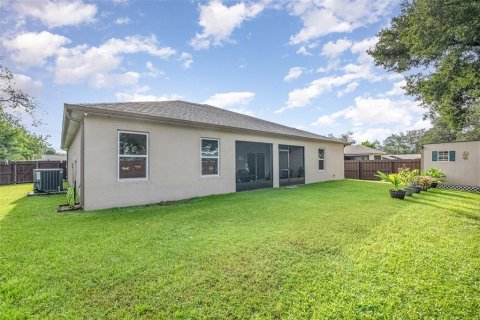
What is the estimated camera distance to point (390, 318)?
221cm

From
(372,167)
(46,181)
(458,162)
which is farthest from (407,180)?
(46,181)

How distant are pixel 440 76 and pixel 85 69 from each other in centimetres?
1527

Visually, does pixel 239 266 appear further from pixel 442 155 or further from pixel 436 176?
pixel 442 155

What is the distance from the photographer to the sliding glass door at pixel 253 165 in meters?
11.7

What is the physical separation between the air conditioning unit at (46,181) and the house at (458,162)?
2065 cm

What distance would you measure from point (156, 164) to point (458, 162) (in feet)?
52.8

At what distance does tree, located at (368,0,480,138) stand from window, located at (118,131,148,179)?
371 inches

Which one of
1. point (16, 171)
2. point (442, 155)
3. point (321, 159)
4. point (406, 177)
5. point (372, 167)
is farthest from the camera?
point (372, 167)

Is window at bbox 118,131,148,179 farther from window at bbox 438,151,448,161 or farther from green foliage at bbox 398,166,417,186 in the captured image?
window at bbox 438,151,448,161

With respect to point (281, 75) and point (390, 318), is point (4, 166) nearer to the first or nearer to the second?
point (281, 75)

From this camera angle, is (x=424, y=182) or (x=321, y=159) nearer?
(x=424, y=182)

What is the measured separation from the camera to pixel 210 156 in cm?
965

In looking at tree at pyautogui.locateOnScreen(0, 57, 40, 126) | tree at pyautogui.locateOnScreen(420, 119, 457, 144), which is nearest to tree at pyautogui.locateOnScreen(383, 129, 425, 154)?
tree at pyautogui.locateOnScreen(420, 119, 457, 144)

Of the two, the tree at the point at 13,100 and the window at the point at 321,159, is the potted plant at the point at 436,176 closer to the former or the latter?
the window at the point at 321,159
